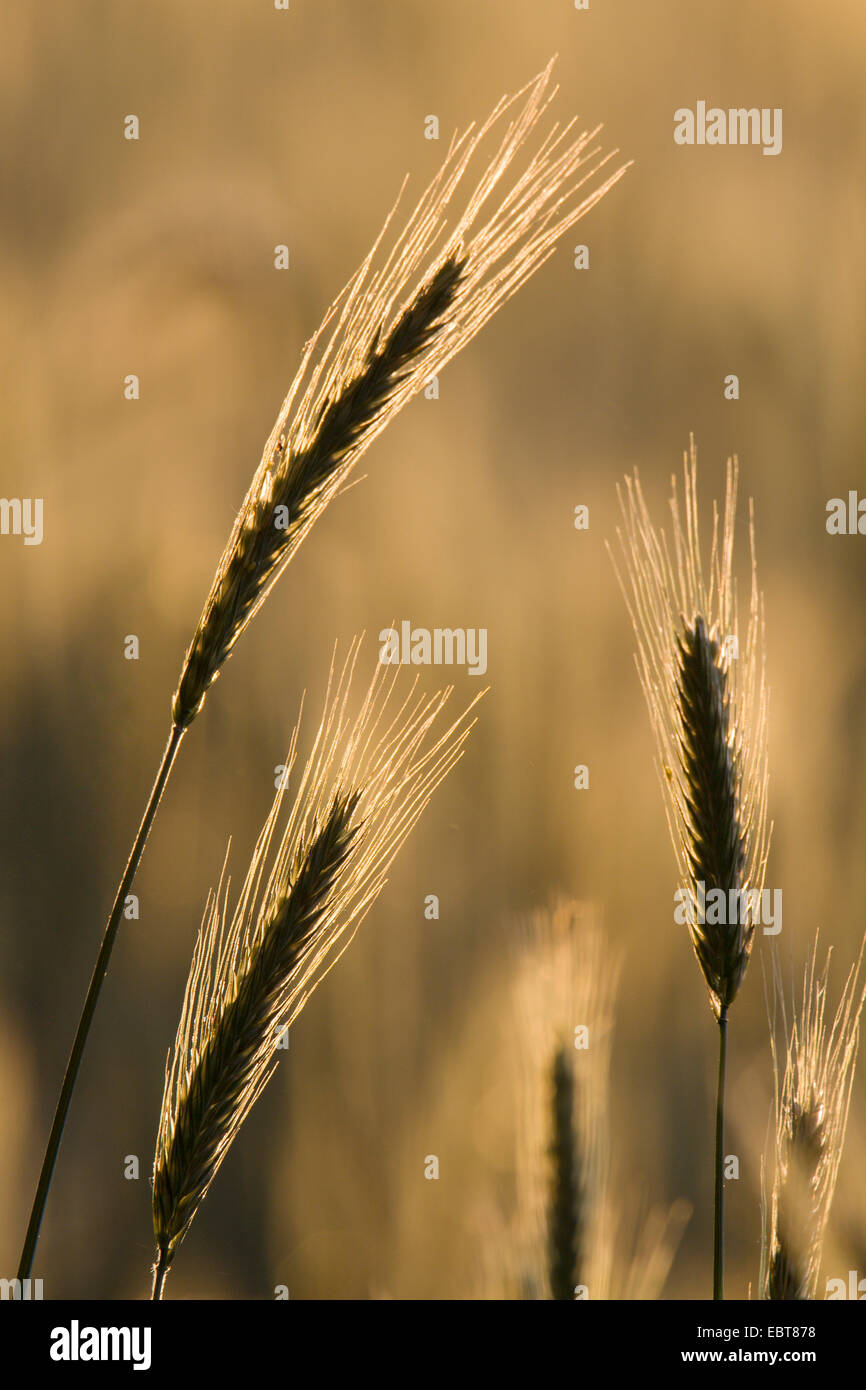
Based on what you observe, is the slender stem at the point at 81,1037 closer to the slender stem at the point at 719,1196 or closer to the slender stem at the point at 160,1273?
the slender stem at the point at 160,1273

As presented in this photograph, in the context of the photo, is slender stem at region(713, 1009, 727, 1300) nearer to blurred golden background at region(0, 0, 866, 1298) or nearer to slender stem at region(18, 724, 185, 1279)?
slender stem at region(18, 724, 185, 1279)

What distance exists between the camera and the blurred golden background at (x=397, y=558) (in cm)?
146

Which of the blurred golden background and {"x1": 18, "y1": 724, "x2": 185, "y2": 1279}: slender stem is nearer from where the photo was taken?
{"x1": 18, "y1": 724, "x2": 185, "y2": 1279}: slender stem

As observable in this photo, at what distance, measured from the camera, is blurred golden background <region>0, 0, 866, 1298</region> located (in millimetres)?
1457

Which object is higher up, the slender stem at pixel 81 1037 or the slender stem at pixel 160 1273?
the slender stem at pixel 81 1037

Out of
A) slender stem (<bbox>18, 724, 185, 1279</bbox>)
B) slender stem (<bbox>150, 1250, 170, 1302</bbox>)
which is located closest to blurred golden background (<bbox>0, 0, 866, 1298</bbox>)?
slender stem (<bbox>150, 1250, 170, 1302</bbox>)

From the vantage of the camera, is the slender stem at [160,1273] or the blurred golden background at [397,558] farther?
the blurred golden background at [397,558]

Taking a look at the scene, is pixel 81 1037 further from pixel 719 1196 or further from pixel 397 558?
pixel 397 558

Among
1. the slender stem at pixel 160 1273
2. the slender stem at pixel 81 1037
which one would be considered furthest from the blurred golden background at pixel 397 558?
the slender stem at pixel 81 1037

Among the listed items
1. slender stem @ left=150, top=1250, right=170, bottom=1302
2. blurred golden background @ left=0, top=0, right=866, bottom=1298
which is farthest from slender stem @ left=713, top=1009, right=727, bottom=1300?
blurred golden background @ left=0, top=0, right=866, bottom=1298

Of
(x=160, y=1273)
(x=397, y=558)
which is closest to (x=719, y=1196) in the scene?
(x=160, y=1273)

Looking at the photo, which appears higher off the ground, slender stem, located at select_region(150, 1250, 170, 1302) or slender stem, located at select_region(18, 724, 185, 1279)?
slender stem, located at select_region(18, 724, 185, 1279)

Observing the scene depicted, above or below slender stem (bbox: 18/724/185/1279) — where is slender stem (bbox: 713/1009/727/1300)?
below

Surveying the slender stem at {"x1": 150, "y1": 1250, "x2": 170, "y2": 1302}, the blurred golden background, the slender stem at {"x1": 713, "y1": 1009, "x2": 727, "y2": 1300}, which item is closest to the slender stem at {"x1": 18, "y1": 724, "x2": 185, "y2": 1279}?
the slender stem at {"x1": 150, "y1": 1250, "x2": 170, "y2": 1302}
